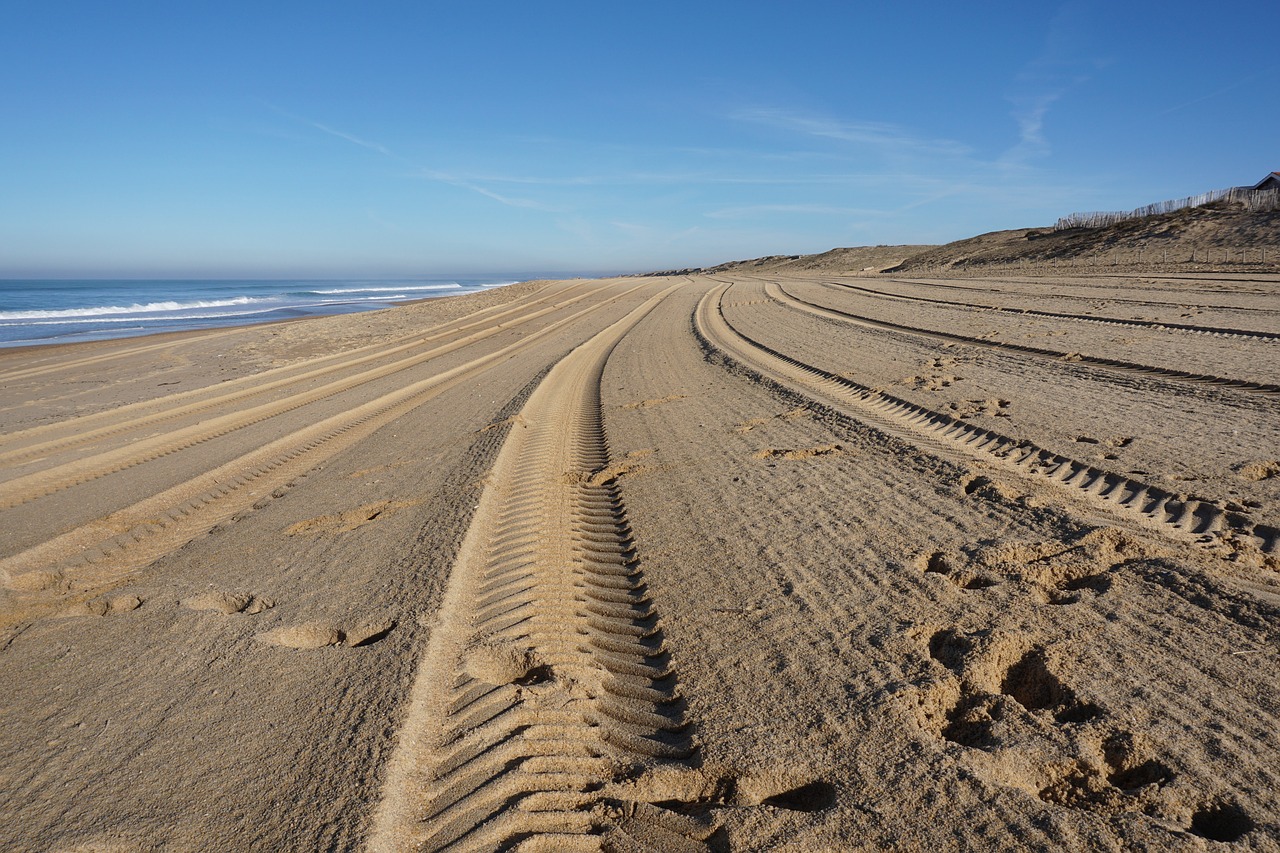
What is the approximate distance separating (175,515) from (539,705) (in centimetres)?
447

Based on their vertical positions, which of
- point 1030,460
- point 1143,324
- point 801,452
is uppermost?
point 1143,324

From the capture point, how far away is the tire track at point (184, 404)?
8602 mm

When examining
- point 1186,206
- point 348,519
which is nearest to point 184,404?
point 348,519

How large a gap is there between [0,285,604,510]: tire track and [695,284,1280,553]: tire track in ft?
24.0

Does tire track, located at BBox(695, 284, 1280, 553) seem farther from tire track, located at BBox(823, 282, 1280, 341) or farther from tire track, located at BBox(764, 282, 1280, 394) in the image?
tire track, located at BBox(823, 282, 1280, 341)

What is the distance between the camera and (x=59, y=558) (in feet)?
15.4

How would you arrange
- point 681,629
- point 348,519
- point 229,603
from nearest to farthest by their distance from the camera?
point 681,629
point 229,603
point 348,519

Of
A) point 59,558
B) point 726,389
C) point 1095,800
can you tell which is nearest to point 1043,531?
point 1095,800

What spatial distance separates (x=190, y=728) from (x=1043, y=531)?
14.3 feet

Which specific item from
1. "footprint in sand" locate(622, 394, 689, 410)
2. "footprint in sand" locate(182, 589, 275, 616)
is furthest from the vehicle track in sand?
"footprint in sand" locate(182, 589, 275, 616)

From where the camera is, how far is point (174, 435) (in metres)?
8.59

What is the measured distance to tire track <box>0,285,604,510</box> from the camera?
670 centimetres

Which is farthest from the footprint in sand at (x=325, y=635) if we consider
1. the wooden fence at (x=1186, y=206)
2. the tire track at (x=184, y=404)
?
the wooden fence at (x=1186, y=206)

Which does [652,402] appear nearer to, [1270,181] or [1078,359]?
[1078,359]
